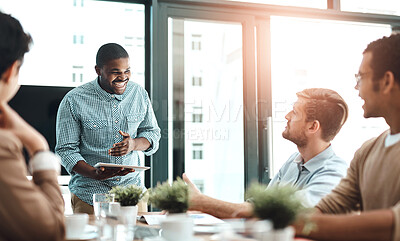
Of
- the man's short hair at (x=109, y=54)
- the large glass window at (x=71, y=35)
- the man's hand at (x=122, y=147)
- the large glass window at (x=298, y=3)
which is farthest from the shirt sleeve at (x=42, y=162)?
the large glass window at (x=298, y=3)

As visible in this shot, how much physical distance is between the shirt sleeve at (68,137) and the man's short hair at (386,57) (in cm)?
180

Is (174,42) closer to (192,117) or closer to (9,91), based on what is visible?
(192,117)

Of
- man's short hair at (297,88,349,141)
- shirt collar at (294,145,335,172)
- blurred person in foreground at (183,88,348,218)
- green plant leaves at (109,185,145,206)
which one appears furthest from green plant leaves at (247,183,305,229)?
man's short hair at (297,88,349,141)

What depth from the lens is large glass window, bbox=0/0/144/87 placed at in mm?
3502

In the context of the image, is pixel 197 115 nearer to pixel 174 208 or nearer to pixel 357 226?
pixel 174 208

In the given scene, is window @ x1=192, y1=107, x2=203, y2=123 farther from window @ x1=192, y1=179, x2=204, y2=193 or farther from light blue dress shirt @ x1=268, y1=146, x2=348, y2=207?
light blue dress shirt @ x1=268, y1=146, x2=348, y2=207

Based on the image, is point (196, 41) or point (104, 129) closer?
point (104, 129)

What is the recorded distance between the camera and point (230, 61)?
4.05 m

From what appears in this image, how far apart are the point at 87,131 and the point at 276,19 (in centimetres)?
213

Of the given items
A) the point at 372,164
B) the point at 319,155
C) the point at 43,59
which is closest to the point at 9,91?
the point at 372,164

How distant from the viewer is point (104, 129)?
9.69 ft

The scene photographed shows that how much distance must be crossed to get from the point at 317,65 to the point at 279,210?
3.35 m

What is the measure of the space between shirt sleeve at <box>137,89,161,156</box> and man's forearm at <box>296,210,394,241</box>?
184 centimetres

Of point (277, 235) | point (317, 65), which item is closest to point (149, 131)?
point (317, 65)
